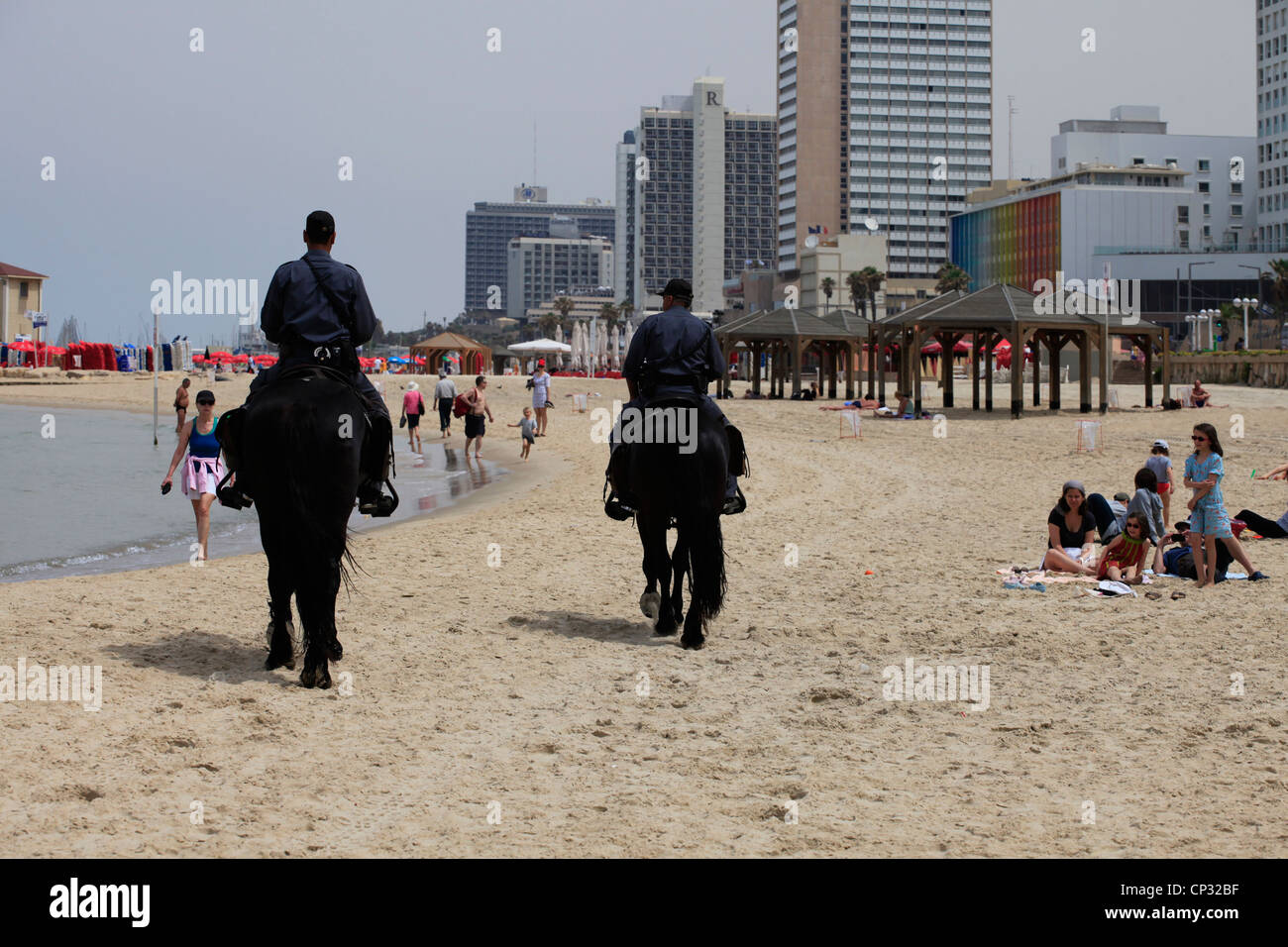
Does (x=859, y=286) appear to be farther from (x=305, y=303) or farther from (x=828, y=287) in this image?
(x=305, y=303)

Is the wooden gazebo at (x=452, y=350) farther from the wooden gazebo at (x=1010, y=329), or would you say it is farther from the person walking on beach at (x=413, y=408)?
the person walking on beach at (x=413, y=408)

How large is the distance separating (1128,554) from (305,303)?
6766 millimetres

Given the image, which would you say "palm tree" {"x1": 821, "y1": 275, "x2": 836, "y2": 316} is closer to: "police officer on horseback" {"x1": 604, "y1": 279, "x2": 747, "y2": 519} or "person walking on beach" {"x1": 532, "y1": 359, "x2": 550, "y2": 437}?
"person walking on beach" {"x1": 532, "y1": 359, "x2": 550, "y2": 437}

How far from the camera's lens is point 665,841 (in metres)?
4.43

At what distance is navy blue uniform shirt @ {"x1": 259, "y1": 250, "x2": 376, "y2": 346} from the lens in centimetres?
662

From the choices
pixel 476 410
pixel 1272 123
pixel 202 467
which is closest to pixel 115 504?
pixel 476 410

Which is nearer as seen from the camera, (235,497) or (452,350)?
(235,497)

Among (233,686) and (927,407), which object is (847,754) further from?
(927,407)

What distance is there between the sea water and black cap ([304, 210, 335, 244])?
737 cm

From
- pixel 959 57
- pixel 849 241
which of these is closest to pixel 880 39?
pixel 959 57

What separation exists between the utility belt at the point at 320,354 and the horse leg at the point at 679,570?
7.61 feet

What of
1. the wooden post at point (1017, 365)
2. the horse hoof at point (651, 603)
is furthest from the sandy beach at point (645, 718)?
the wooden post at point (1017, 365)

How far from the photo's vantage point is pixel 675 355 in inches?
301
